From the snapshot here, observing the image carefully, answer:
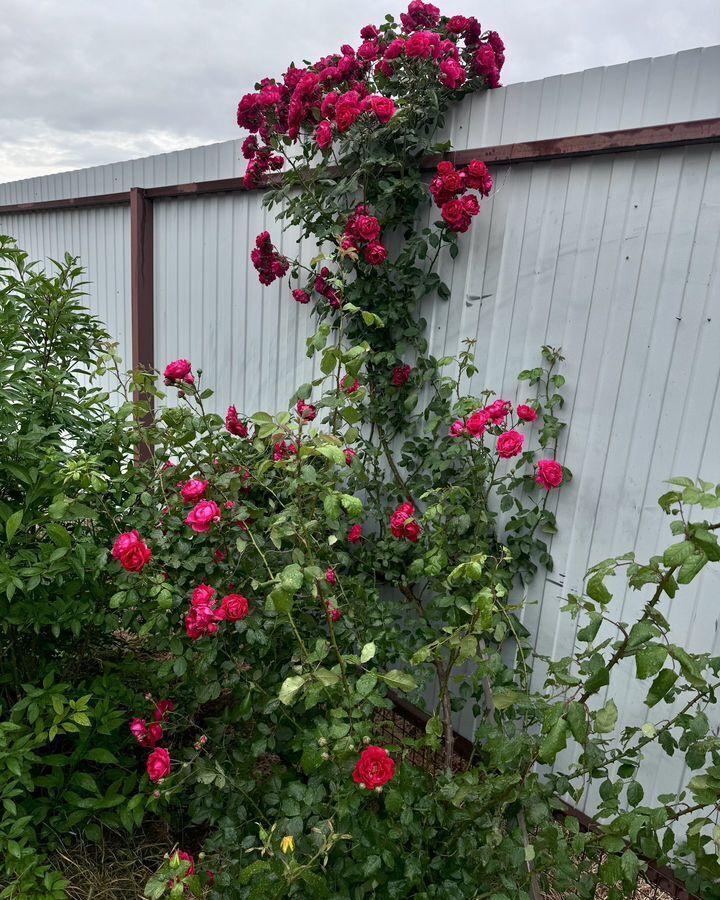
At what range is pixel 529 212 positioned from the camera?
209 cm

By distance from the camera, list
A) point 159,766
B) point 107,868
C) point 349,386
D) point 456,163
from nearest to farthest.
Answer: point 159,766 → point 349,386 → point 107,868 → point 456,163

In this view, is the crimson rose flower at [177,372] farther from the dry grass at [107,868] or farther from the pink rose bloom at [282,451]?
the dry grass at [107,868]

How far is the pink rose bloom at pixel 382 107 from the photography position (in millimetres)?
2201

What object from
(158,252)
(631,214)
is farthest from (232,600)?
(158,252)

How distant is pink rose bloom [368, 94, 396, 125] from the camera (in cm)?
220

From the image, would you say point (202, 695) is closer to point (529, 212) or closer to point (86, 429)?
point (86, 429)

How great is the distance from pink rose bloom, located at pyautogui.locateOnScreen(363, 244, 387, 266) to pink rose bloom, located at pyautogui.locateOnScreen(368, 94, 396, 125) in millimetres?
417

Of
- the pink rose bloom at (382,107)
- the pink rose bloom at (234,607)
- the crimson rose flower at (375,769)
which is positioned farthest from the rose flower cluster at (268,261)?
the crimson rose flower at (375,769)

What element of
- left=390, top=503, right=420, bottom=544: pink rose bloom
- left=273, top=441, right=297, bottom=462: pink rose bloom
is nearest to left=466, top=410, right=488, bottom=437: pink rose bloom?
left=390, top=503, right=420, bottom=544: pink rose bloom

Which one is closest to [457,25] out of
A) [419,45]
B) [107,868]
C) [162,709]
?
[419,45]

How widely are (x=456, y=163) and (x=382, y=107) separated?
316 millimetres

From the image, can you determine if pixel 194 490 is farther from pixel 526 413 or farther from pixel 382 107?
pixel 382 107

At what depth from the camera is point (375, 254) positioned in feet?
7.72

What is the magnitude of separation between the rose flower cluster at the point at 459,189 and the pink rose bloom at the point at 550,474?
847mm
